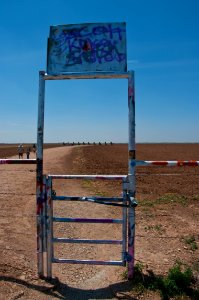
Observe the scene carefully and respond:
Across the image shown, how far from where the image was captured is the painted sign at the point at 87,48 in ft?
17.4

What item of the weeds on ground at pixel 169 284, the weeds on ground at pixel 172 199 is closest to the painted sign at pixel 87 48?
the weeds on ground at pixel 169 284

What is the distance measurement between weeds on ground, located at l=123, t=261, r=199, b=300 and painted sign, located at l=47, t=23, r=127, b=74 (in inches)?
119

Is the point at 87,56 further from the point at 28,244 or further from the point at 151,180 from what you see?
the point at 151,180

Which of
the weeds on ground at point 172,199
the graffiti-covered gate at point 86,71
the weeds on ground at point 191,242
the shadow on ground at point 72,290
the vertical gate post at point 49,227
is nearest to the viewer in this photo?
the shadow on ground at point 72,290

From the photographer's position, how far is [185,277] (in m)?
5.26

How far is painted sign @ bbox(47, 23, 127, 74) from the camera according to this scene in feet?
17.4

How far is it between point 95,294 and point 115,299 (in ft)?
1.00

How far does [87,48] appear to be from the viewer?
540 centimetres

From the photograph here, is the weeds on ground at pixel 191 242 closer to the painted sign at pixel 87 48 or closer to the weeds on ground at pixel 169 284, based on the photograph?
the weeds on ground at pixel 169 284

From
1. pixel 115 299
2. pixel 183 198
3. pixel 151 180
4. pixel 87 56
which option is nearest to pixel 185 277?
pixel 115 299

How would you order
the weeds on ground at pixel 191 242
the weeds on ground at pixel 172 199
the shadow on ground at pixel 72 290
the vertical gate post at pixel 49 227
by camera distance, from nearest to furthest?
the shadow on ground at pixel 72 290, the vertical gate post at pixel 49 227, the weeds on ground at pixel 191 242, the weeds on ground at pixel 172 199

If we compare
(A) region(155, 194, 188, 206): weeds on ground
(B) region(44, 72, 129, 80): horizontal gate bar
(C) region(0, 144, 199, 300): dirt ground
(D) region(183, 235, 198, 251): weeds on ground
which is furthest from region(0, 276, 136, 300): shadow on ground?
(A) region(155, 194, 188, 206): weeds on ground

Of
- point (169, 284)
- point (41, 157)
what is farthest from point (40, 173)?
point (169, 284)

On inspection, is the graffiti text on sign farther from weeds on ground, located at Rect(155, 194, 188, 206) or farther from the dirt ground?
weeds on ground, located at Rect(155, 194, 188, 206)
